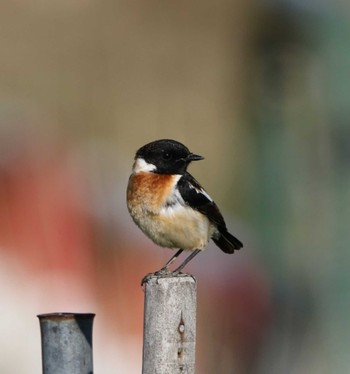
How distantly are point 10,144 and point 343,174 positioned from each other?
333cm

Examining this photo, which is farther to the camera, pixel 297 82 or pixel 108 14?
pixel 108 14

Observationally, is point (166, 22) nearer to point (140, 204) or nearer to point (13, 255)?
point (13, 255)

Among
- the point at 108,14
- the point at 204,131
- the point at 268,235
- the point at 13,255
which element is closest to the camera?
the point at 268,235

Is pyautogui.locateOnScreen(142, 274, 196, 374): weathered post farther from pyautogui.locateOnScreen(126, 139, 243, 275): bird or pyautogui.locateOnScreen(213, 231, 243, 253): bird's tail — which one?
pyautogui.locateOnScreen(213, 231, 243, 253): bird's tail

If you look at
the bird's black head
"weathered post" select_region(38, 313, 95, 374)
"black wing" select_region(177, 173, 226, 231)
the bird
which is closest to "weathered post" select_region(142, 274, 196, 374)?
"weathered post" select_region(38, 313, 95, 374)

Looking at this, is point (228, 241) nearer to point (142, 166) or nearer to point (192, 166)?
point (142, 166)

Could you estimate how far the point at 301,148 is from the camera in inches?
337

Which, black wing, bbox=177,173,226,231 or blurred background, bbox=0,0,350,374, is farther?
blurred background, bbox=0,0,350,374

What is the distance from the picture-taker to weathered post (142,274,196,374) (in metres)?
3.72

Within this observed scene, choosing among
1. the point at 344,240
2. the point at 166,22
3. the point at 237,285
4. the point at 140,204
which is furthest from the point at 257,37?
the point at 140,204

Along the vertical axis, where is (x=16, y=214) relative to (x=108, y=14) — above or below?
below

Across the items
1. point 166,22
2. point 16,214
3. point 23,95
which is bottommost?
point 16,214

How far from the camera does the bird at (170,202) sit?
201 inches

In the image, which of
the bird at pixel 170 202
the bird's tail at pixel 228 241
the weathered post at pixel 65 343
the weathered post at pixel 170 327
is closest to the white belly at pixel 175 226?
the bird at pixel 170 202
